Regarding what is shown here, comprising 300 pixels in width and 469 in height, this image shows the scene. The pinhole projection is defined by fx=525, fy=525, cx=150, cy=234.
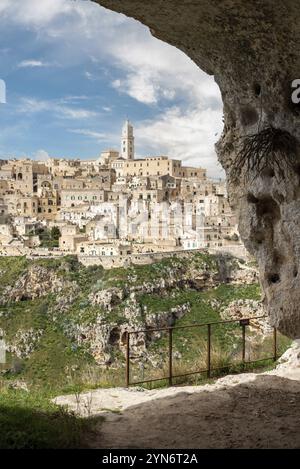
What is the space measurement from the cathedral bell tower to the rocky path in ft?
380

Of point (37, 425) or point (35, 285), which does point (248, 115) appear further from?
point (35, 285)

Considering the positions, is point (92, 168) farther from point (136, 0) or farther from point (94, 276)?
point (136, 0)

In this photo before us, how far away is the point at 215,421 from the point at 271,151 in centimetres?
305

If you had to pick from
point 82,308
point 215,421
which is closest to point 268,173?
point 215,421

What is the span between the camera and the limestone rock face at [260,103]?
547cm

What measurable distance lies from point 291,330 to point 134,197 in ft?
250

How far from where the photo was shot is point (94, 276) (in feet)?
165

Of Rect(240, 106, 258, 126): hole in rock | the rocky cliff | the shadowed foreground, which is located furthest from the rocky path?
the rocky cliff

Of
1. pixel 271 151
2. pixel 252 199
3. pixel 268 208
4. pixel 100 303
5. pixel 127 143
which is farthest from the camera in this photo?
pixel 127 143

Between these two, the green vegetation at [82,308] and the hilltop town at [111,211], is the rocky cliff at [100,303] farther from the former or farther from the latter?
the hilltop town at [111,211]

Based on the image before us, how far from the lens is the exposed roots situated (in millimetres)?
5664

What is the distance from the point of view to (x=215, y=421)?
5816 millimetres

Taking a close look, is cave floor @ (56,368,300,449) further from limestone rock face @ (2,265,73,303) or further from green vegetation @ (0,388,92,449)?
limestone rock face @ (2,265,73,303)
